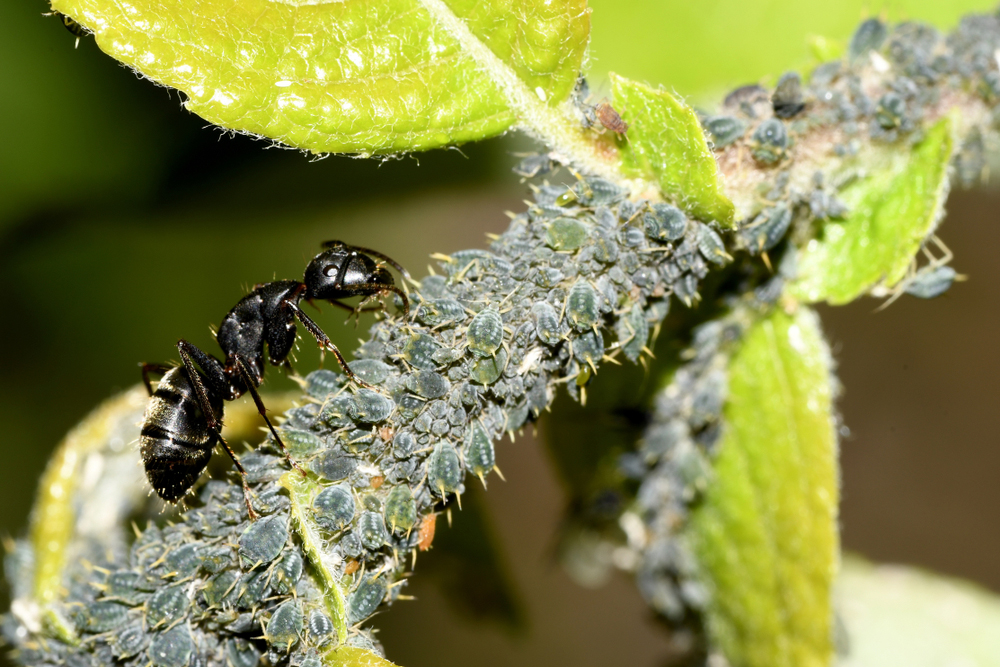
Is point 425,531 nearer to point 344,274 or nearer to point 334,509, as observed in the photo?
point 334,509

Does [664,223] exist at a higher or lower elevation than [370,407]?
higher

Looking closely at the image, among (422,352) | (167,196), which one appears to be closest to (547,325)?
(422,352)

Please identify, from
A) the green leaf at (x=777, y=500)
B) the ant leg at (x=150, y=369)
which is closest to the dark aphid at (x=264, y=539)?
the ant leg at (x=150, y=369)

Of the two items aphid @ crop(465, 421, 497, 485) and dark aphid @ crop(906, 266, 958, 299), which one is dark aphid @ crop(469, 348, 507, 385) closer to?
aphid @ crop(465, 421, 497, 485)

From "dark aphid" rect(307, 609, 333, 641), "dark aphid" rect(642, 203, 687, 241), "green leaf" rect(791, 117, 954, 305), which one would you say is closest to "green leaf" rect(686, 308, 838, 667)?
"green leaf" rect(791, 117, 954, 305)

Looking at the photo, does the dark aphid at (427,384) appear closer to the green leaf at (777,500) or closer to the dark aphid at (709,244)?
the dark aphid at (709,244)
